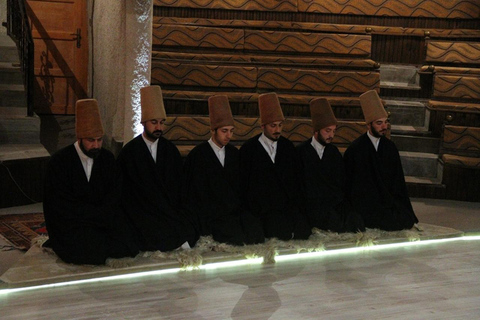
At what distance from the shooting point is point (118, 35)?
6.27m

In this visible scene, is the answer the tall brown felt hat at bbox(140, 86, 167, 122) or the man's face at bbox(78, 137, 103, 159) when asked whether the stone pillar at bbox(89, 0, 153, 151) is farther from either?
the man's face at bbox(78, 137, 103, 159)

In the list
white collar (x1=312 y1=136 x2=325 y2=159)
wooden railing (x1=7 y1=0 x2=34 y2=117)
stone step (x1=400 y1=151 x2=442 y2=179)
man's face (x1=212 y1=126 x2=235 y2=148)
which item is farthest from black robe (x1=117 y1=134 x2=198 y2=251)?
stone step (x1=400 y1=151 x2=442 y2=179)

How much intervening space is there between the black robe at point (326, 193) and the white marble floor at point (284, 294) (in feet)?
1.39

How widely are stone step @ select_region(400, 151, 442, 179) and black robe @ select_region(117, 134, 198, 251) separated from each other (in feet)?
11.1

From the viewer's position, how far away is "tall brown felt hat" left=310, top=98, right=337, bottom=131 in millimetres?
5195

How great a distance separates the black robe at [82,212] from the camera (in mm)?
4168

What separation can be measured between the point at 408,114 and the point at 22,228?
4.48 m

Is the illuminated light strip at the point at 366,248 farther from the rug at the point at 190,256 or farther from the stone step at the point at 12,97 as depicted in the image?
the stone step at the point at 12,97

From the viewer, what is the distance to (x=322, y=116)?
5.21m

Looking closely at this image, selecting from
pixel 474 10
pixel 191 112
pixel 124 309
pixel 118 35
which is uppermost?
pixel 474 10

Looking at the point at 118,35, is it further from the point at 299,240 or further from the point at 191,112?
the point at 299,240

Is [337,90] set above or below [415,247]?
above

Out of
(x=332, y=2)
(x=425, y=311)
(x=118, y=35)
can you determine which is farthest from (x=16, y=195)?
(x=332, y=2)

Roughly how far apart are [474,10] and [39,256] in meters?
6.34
